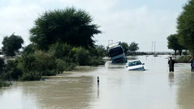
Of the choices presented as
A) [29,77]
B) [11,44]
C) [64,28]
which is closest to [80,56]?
[64,28]

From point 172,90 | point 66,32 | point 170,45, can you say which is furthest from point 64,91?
point 170,45

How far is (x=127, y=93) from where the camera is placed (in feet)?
77.1

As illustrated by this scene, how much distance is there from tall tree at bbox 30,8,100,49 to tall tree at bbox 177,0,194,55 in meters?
15.8

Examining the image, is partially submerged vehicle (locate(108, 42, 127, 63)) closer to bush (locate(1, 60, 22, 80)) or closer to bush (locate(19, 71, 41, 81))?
bush (locate(1, 60, 22, 80))

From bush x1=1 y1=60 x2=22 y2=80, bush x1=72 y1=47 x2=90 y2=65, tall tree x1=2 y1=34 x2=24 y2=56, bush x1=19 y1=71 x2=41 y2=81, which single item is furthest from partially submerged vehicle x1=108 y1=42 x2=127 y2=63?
tall tree x1=2 y1=34 x2=24 y2=56

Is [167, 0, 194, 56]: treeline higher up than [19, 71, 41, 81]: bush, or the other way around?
[167, 0, 194, 56]: treeline

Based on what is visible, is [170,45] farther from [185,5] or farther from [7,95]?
[7,95]

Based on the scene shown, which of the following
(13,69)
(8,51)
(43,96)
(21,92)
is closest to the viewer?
(43,96)

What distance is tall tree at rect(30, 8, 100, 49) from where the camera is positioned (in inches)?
3002

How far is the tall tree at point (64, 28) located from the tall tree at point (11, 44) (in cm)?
3131

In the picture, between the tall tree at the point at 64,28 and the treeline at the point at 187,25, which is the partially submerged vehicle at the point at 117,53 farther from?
the treeline at the point at 187,25

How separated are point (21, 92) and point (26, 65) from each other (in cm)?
1375

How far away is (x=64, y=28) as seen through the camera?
7712cm

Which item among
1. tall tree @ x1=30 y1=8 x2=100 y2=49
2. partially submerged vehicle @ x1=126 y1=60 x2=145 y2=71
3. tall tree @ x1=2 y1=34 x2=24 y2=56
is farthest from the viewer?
tall tree @ x1=2 y1=34 x2=24 y2=56
